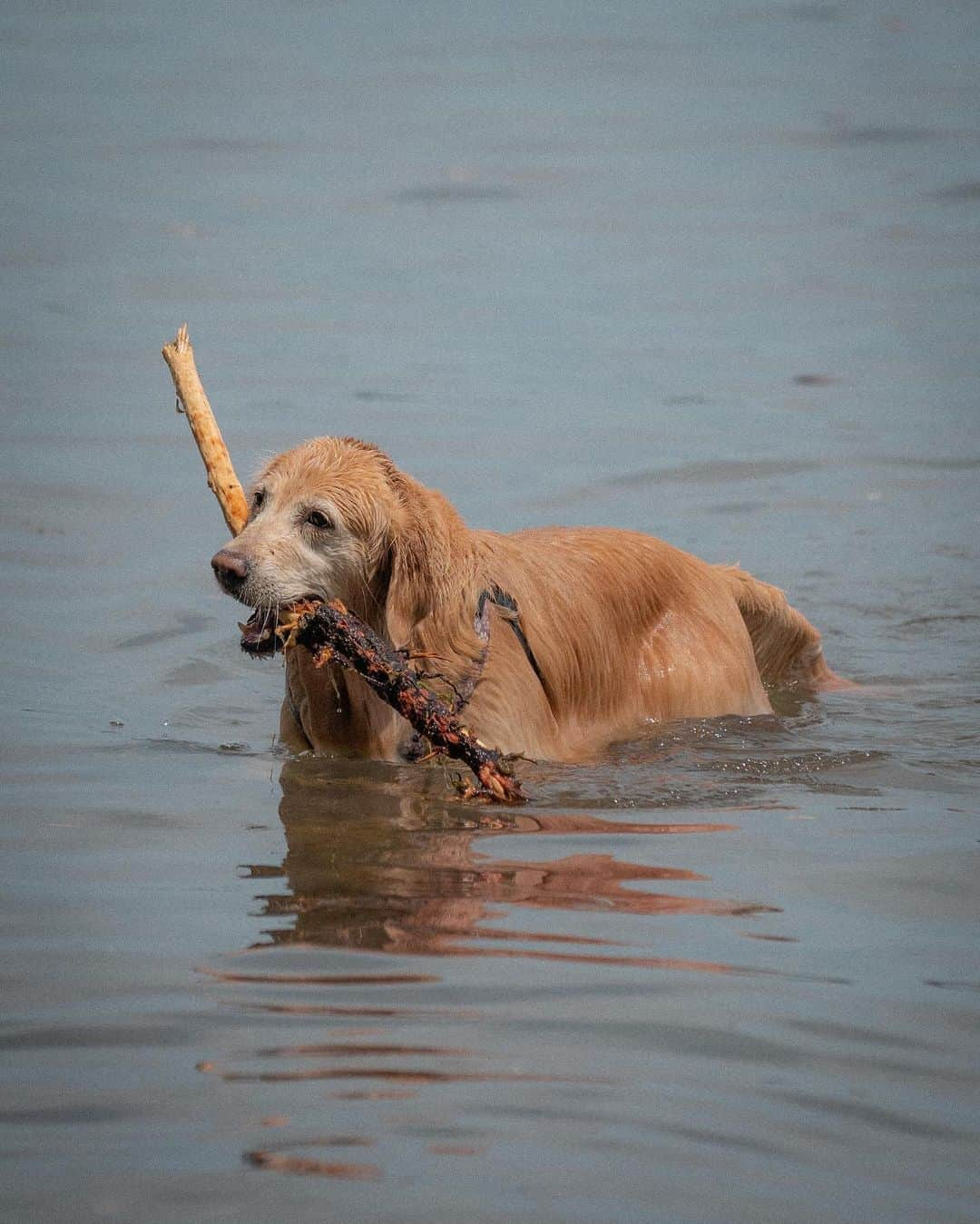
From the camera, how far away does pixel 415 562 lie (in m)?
7.14

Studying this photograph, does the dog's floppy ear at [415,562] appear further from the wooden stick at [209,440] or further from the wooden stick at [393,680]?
the wooden stick at [209,440]

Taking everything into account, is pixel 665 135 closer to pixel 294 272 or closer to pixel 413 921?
pixel 294 272

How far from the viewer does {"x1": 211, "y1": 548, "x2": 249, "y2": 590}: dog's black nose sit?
6699mm

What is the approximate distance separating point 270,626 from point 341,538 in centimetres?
44

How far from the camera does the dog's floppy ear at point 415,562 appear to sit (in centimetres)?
712

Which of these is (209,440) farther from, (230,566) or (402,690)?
(402,690)

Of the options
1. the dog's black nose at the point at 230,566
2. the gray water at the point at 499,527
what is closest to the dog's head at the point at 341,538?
the dog's black nose at the point at 230,566

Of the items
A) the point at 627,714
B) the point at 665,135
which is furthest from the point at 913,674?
the point at 665,135

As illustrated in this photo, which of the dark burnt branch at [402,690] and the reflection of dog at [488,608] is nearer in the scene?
the dark burnt branch at [402,690]

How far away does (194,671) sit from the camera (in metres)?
9.65

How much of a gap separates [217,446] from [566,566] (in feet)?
5.35

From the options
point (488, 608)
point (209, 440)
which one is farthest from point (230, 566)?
point (488, 608)

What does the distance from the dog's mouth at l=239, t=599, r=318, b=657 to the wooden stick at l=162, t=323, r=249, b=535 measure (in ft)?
1.99

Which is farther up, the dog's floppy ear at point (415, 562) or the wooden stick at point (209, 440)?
the wooden stick at point (209, 440)
